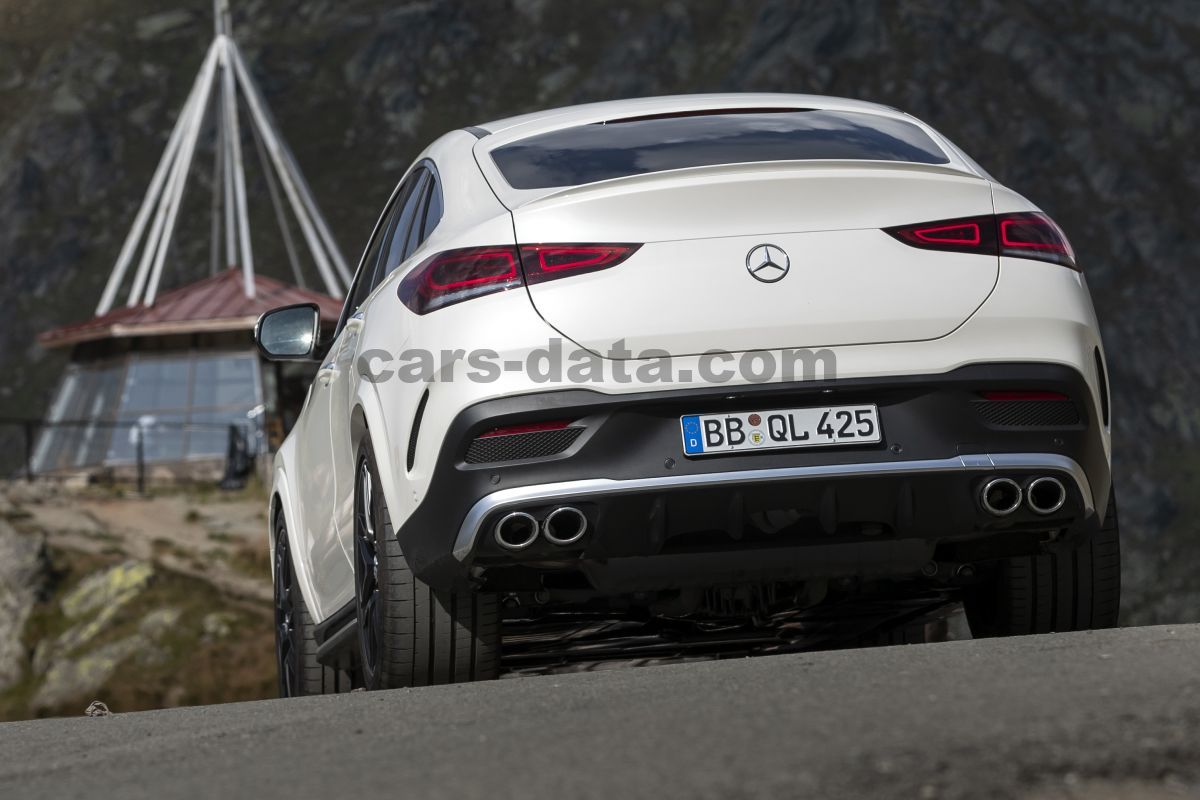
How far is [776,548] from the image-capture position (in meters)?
4.99

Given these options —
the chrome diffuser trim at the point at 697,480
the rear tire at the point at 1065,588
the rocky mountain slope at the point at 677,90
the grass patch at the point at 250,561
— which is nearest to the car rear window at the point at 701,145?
the chrome diffuser trim at the point at 697,480

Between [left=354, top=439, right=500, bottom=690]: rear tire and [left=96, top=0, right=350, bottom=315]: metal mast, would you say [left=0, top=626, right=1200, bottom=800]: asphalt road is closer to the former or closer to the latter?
[left=354, top=439, right=500, bottom=690]: rear tire

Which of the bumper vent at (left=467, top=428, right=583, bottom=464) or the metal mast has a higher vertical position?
the metal mast

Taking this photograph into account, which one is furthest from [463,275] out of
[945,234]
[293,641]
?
[293,641]

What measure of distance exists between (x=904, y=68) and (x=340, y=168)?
46.9m

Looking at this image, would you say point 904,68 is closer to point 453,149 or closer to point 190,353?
point 190,353

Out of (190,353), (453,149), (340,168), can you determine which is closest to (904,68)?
(340,168)

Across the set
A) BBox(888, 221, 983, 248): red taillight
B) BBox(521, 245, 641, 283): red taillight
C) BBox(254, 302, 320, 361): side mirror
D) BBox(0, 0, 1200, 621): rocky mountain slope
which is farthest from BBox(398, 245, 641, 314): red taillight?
BBox(0, 0, 1200, 621): rocky mountain slope

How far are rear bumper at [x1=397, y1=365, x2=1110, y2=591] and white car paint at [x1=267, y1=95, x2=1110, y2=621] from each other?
0.06 metres

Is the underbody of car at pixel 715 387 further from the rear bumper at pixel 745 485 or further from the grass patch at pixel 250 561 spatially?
the grass patch at pixel 250 561

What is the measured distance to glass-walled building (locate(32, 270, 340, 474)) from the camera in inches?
1543

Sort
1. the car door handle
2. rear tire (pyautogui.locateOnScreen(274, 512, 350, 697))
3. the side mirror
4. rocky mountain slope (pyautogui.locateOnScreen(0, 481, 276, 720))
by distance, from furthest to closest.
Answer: rocky mountain slope (pyautogui.locateOnScreen(0, 481, 276, 720))
rear tire (pyautogui.locateOnScreen(274, 512, 350, 697))
the side mirror
the car door handle

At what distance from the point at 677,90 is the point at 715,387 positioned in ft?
498

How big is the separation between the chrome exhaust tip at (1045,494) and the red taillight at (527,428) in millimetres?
1252
